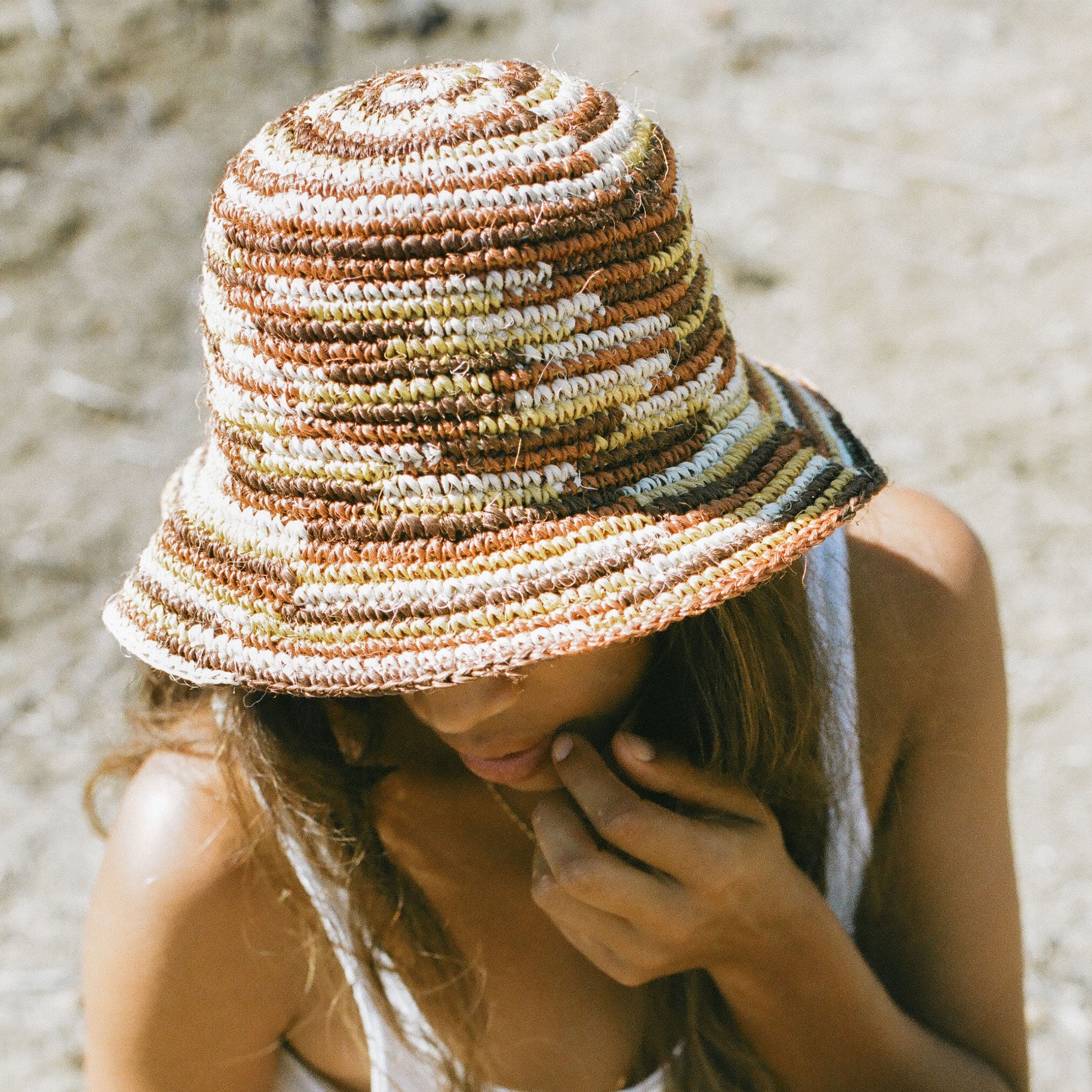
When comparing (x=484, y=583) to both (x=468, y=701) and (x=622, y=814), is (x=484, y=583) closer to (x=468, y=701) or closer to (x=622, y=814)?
(x=468, y=701)

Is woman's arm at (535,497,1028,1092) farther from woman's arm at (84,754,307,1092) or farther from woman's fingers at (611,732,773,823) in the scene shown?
woman's arm at (84,754,307,1092)

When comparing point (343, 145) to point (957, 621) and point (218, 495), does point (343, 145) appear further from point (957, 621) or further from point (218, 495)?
point (957, 621)

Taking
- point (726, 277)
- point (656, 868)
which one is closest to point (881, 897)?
point (656, 868)

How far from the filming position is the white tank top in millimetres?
1427

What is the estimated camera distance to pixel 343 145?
955 millimetres

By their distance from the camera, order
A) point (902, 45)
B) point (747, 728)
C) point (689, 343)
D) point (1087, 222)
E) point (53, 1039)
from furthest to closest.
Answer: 1. point (902, 45)
2. point (1087, 222)
3. point (53, 1039)
4. point (747, 728)
5. point (689, 343)

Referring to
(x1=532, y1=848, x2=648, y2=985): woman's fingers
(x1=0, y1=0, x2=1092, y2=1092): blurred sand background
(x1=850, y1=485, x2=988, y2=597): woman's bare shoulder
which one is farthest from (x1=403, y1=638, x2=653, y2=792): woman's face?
(x1=0, y1=0, x2=1092, y2=1092): blurred sand background

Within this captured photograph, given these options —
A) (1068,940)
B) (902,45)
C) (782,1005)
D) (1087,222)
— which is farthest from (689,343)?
(902,45)

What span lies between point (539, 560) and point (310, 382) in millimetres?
232

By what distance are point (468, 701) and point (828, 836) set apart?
0.67 metres

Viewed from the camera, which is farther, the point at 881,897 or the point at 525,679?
the point at 881,897

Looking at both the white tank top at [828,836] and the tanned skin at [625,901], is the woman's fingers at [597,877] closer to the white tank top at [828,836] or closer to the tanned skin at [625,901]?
the tanned skin at [625,901]

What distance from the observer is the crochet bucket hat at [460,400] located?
93cm

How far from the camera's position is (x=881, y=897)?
1572mm
